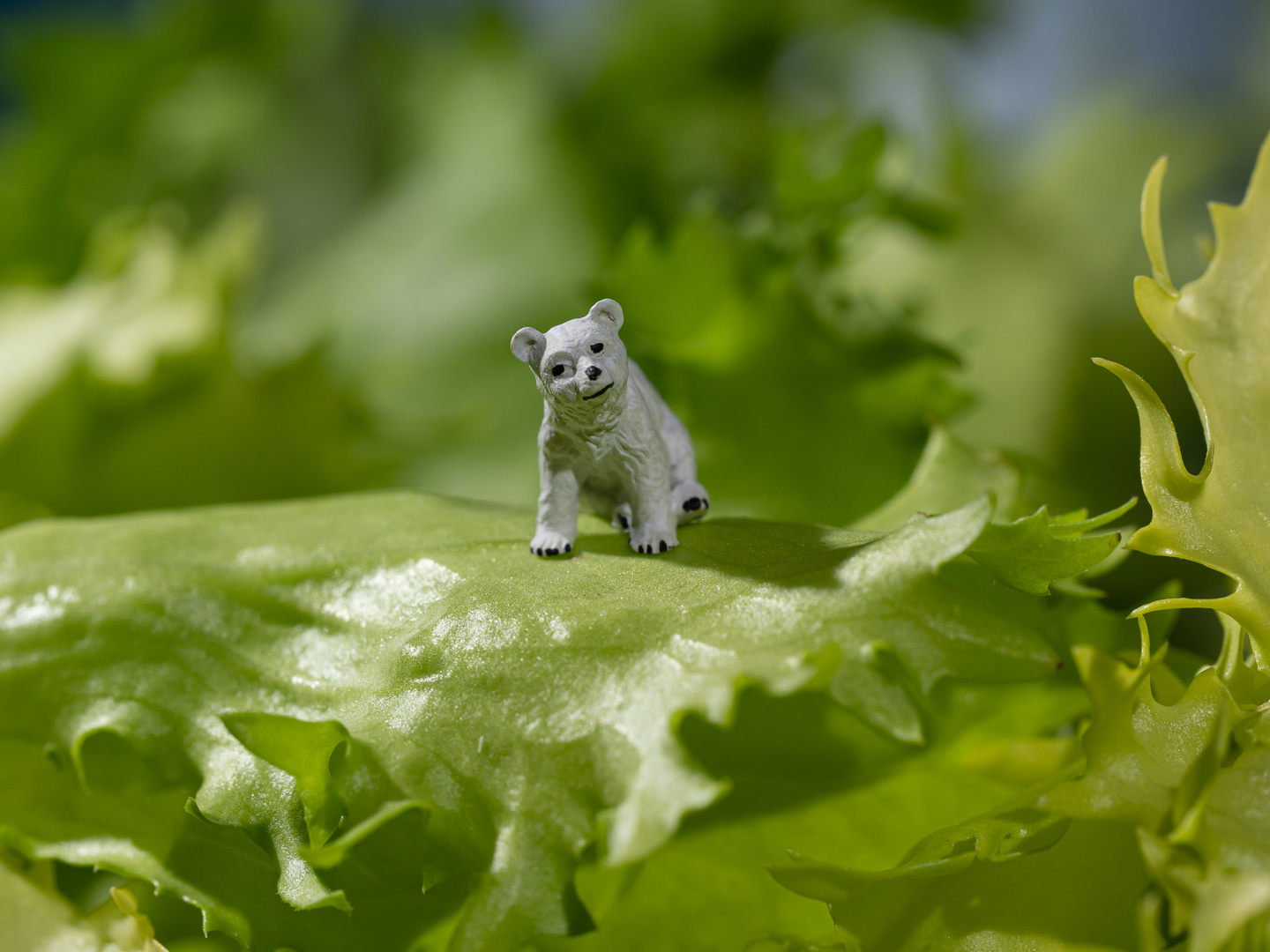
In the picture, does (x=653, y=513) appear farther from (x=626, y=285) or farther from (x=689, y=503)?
(x=626, y=285)

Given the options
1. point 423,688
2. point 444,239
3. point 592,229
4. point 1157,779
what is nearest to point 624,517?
point 423,688

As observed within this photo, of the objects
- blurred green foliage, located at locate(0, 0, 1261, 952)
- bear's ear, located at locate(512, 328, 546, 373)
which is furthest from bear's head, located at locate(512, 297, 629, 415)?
blurred green foliage, located at locate(0, 0, 1261, 952)

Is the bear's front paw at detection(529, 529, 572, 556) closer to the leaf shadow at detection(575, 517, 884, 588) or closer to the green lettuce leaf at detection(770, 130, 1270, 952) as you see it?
the leaf shadow at detection(575, 517, 884, 588)

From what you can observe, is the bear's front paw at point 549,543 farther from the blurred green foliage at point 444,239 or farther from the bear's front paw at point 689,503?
the blurred green foliage at point 444,239

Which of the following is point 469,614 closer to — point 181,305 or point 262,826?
point 262,826

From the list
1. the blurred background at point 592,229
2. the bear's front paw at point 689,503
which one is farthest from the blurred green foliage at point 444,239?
the bear's front paw at point 689,503

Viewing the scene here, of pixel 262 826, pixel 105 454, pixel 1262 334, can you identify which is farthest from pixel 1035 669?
pixel 105 454

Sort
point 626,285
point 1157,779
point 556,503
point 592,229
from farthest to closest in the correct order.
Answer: point 592,229, point 626,285, point 556,503, point 1157,779
